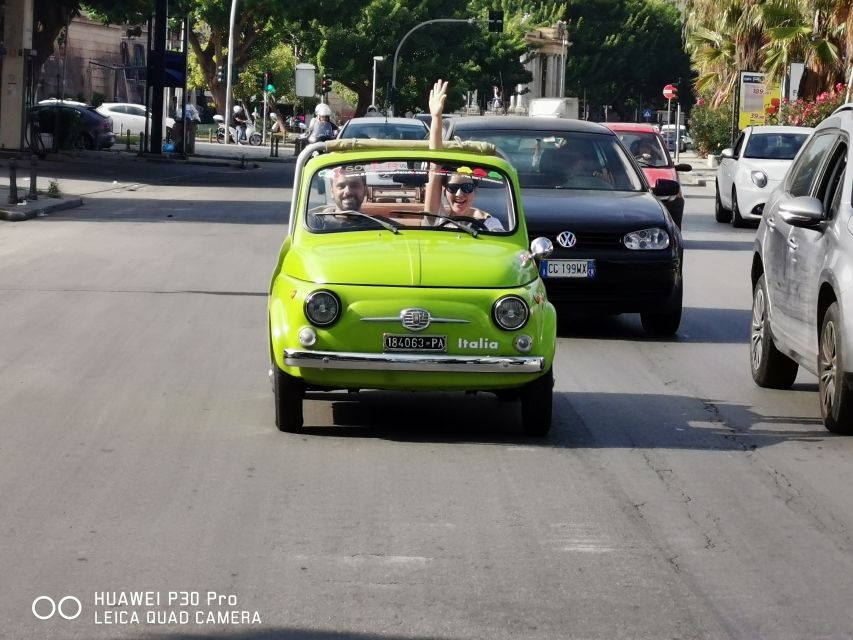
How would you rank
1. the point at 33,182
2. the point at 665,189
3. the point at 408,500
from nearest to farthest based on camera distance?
the point at 408,500 < the point at 665,189 < the point at 33,182

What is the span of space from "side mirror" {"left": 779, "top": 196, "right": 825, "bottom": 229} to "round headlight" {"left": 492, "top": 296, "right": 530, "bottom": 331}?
1834 mm

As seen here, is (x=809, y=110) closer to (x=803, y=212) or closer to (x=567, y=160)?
(x=567, y=160)

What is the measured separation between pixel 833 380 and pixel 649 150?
1263cm

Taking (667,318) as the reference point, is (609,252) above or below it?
above

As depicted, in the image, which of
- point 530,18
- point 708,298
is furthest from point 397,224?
point 530,18

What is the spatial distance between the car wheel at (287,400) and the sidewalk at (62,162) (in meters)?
15.9

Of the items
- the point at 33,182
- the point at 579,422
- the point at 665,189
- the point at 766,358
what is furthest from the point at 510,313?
the point at 33,182

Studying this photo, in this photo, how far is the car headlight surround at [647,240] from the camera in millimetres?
12797

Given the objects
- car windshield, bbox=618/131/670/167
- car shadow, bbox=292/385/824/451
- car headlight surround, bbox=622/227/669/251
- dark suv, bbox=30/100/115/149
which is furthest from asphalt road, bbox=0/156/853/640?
dark suv, bbox=30/100/115/149

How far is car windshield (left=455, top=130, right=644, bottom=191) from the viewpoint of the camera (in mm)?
13992

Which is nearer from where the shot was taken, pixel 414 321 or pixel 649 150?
pixel 414 321

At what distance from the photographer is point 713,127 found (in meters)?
59.6

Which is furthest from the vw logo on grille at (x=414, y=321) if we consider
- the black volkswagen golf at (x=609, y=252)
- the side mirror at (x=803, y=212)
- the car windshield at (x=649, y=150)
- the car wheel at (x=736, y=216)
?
the car wheel at (x=736, y=216)

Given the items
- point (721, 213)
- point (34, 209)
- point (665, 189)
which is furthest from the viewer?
point (721, 213)
